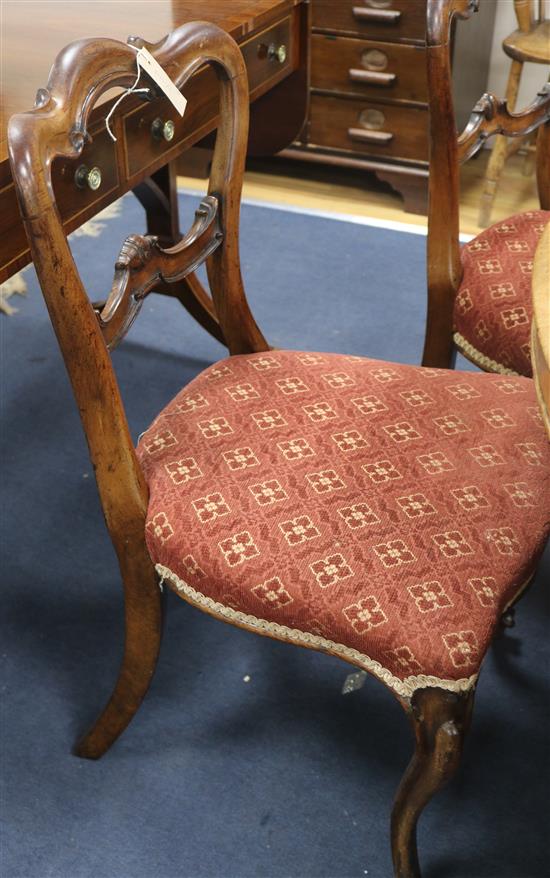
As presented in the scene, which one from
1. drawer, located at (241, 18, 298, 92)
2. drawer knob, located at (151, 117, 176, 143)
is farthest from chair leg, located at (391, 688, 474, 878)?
drawer, located at (241, 18, 298, 92)

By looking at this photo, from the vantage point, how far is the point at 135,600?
1.15 m

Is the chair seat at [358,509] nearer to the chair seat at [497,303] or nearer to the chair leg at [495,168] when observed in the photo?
the chair seat at [497,303]

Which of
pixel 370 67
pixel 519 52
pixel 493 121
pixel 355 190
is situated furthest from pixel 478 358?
pixel 355 190

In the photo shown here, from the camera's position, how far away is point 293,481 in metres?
1.07

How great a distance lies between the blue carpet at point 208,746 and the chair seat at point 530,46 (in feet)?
4.80

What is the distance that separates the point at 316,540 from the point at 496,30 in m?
2.54

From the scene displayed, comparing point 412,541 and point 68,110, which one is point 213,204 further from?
point 412,541

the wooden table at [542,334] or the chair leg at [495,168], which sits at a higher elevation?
the wooden table at [542,334]

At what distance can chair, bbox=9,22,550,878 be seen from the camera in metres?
0.93

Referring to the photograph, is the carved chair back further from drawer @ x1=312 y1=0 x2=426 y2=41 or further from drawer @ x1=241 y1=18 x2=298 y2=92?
drawer @ x1=312 y1=0 x2=426 y2=41

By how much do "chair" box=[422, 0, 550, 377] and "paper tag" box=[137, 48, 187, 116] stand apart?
47cm

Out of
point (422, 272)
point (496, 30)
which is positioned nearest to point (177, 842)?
point (422, 272)

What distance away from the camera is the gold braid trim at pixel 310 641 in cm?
93

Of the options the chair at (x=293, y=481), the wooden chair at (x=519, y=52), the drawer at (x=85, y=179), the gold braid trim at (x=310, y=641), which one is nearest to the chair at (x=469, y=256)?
the chair at (x=293, y=481)
